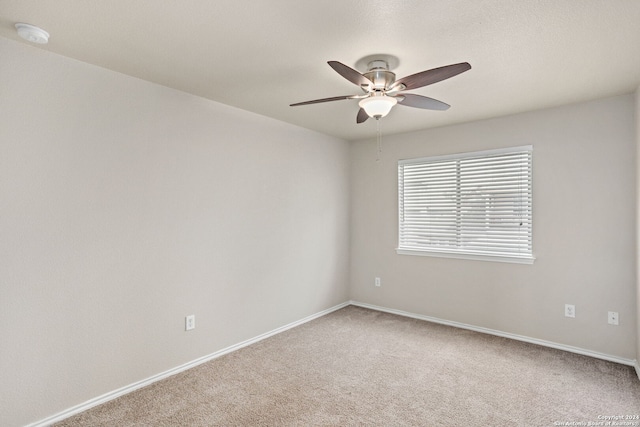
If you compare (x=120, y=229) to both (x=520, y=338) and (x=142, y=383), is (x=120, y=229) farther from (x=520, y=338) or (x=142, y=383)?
(x=520, y=338)

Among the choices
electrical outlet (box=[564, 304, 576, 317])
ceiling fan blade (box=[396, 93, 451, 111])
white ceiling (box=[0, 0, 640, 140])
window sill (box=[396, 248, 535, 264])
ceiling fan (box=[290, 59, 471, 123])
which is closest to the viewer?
white ceiling (box=[0, 0, 640, 140])

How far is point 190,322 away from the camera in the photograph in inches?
117

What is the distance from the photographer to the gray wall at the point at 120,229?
6.86ft

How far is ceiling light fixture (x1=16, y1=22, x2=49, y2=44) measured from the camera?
1873mm

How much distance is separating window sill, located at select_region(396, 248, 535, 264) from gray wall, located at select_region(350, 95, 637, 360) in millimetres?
57

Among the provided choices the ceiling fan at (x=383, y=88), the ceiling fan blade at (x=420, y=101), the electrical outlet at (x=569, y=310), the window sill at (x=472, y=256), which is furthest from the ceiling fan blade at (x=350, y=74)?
the electrical outlet at (x=569, y=310)

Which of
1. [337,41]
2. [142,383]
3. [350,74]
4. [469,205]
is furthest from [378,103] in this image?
[142,383]

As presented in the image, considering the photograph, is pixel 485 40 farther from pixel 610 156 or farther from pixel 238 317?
pixel 238 317

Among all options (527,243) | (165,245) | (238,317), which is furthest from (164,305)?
(527,243)

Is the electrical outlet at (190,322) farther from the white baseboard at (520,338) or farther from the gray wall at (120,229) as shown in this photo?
the white baseboard at (520,338)

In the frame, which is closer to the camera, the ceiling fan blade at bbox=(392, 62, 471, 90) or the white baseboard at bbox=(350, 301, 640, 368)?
the ceiling fan blade at bbox=(392, 62, 471, 90)

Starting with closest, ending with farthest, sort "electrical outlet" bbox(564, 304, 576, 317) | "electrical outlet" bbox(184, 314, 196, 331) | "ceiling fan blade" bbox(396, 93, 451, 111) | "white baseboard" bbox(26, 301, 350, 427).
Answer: "white baseboard" bbox(26, 301, 350, 427) < "ceiling fan blade" bbox(396, 93, 451, 111) < "electrical outlet" bbox(184, 314, 196, 331) < "electrical outlet" bbox(564, 304, 576, 317)

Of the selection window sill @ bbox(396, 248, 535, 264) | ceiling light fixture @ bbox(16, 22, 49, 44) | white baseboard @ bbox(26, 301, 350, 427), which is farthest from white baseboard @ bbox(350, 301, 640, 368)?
ceiling light fixture @ bbox(16, 22, 49, 44)

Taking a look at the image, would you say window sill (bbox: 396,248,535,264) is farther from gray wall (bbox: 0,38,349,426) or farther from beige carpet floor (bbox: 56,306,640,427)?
gray wall (bbox: 0,38,349,426)
